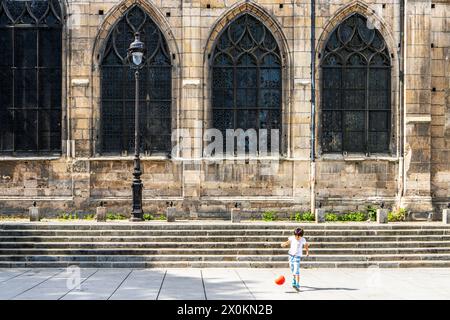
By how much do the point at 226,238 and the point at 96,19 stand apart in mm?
10439

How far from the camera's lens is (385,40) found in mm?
28156

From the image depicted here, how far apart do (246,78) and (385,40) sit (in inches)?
222

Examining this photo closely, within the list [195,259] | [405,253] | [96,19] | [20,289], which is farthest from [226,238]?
[96,19]

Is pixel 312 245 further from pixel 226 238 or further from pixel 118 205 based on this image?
pixel 118 205

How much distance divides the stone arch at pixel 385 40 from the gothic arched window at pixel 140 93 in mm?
5790

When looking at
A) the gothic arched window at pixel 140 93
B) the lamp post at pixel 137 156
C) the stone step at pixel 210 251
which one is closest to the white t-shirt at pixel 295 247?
the stone step at pixel 210 251

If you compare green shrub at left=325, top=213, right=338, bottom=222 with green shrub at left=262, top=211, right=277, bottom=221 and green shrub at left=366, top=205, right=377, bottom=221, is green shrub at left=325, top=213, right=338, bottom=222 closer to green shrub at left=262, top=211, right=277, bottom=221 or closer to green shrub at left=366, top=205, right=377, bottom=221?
green shrub at left=366, top=205, right=377, bottom=221

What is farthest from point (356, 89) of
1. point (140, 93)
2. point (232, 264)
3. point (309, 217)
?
point (232, 264)

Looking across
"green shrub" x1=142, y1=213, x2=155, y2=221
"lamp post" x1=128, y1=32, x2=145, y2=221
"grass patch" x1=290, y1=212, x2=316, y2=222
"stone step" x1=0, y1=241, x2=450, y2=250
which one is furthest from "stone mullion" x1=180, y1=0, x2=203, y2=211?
"stone step" x1=0, y1=241, x2=450, y2=250

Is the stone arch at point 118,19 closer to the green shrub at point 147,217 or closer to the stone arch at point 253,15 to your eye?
the stone arch at point 253,15

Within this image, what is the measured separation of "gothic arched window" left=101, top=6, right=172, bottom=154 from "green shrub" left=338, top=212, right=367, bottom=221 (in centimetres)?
724

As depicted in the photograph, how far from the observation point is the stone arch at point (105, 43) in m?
27.7

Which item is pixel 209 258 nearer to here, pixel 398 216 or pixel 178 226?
pixel 178 226

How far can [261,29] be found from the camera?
1107 inches
